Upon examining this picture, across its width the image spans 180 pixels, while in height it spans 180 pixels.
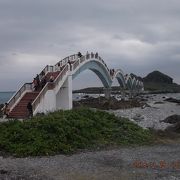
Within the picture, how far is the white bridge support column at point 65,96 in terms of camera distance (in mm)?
42906

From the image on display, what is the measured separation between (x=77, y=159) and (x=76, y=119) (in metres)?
6.61

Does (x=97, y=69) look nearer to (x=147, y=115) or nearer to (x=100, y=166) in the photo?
(x=147, y=115)

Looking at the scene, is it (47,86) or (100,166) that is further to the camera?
(47,86)

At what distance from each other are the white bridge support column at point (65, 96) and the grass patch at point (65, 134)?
1566 centimetres

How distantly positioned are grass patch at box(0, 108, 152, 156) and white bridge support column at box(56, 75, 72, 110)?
15659 millimetres

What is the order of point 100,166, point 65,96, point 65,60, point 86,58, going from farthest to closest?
1. point 86,58
2. point 65,60
3. point 65,96
4. point 100,166

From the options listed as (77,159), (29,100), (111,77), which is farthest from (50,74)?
(111,77)

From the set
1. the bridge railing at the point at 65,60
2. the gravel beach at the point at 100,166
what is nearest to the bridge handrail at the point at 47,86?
the bridge railing at the point at 65,60

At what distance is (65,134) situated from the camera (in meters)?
22.1

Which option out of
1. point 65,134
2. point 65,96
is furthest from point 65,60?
point 65,134

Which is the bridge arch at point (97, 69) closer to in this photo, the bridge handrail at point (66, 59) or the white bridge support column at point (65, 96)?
the bridge handrail at point (66, 59)

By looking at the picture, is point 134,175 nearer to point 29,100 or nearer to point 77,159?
point 77,159

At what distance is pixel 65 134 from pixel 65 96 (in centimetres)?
2123

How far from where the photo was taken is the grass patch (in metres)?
20.4
